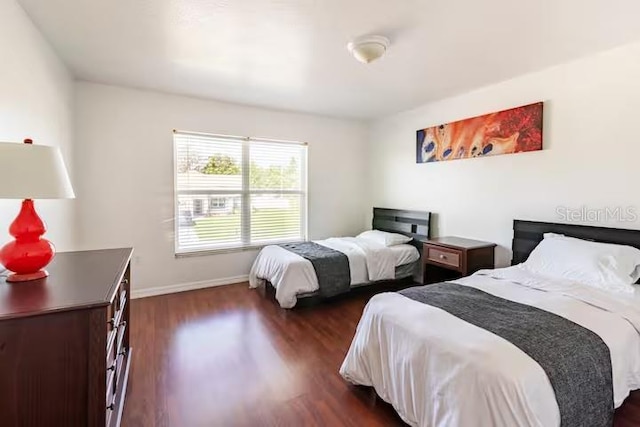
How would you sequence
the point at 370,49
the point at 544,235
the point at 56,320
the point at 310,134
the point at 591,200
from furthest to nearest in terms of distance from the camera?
the point at 310,134 < the point at 544,235 < the point at 591,200 < the point at 370,49 < the point at 56,320

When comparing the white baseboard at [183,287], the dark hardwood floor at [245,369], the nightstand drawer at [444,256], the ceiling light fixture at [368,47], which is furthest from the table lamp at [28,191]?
the nightstand drawer at [444,256]

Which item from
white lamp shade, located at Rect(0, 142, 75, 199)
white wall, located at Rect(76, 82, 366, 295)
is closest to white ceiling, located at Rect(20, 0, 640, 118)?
white wall, located at Rect(76, 82, 366, 295)

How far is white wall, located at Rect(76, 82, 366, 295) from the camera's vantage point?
3.38 metres

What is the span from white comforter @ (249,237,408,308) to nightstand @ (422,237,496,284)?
46cm

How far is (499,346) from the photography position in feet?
4.52

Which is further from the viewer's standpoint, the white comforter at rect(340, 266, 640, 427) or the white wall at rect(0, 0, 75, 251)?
the white wall at rect(0, 0, 75, 251)

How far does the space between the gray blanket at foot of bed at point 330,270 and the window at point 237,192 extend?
104 cm

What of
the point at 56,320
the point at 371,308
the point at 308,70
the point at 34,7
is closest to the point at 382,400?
the point at 371,308

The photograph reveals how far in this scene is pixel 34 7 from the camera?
6.51 ft

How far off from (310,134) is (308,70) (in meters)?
1.74

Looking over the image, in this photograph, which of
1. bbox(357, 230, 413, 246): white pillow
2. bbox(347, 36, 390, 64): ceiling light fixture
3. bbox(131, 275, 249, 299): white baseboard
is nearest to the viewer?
bbox(347, 36, 390, 64): ceiling light fixture

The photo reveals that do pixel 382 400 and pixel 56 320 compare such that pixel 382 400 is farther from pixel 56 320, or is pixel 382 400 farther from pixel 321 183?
pixel 321 183

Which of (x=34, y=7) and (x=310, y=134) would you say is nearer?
(x=34, y=7)

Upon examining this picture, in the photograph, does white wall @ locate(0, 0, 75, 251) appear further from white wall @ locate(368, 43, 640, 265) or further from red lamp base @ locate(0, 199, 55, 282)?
white wall @ locate(368, 43, 640, 265)
